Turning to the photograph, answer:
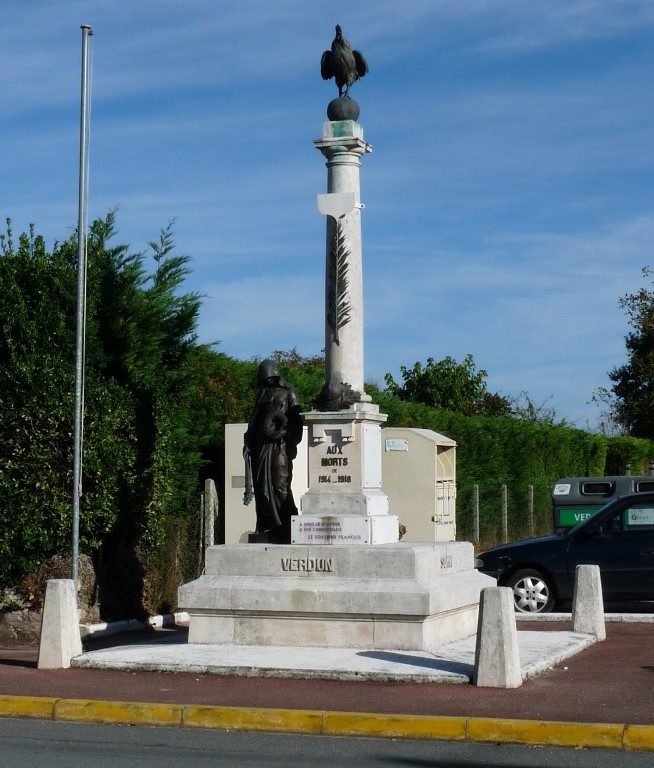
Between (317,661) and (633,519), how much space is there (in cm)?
649

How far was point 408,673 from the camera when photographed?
1043 cm

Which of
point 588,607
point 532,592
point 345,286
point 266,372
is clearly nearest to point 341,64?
point 345,286

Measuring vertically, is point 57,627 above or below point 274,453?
below

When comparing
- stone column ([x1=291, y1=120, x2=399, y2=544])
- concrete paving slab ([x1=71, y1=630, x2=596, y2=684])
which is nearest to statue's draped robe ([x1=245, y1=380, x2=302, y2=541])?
stone column ([x1=291, y1=120, x2=399, y2=544])

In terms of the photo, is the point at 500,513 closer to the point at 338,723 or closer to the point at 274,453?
the point at 274,453

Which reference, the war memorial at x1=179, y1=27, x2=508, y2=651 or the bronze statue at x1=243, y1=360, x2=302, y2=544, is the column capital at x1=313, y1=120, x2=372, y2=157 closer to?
the war memorial at x1=179, y1=27, x2=508, y2=651

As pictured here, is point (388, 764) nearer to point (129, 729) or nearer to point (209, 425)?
point (129, 729)

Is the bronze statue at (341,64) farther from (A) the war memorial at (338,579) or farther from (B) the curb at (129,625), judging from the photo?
(B) the curb at (129,625)

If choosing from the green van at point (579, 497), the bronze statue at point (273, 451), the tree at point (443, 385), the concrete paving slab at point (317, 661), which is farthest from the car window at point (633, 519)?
the tree at point (443, 385)

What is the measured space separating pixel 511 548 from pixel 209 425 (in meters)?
4.79

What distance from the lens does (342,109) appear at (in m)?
13.6

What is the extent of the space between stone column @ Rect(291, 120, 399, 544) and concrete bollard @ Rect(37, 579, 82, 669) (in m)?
2.48

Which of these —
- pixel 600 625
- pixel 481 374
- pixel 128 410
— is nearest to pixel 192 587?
pixel 128 410

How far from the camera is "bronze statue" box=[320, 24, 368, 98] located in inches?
546
